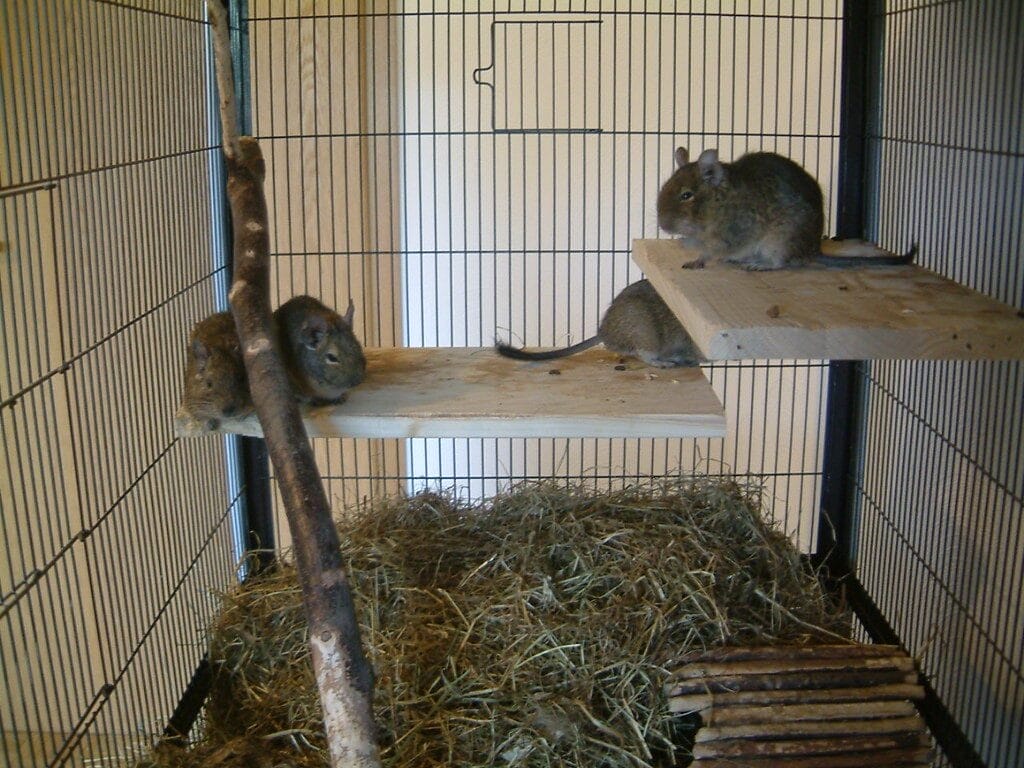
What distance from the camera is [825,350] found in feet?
5.92

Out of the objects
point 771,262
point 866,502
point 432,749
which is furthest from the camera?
point 866,502

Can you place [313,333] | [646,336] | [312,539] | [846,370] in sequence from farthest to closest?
[846,370] < [646,336] < [313,333] < [312,539]

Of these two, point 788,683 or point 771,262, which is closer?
point 788,683

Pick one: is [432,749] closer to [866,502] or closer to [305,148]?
[866,502]

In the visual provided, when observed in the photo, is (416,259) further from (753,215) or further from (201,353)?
(201,353)

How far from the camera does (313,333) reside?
228 centimetres

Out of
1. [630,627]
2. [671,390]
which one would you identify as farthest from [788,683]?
[671,390]

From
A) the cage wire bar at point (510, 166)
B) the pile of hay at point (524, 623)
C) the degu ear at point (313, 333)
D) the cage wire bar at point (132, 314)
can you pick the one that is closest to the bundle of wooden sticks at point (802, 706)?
the pile of hay at point (524, 623)

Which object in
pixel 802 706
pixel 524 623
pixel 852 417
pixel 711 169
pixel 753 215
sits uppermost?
pixel 711 169

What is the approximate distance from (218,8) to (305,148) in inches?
59.2

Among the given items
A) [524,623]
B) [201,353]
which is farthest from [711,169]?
[201,353]

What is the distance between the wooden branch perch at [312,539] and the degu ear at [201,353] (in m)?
0.11

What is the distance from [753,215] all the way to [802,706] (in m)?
1.12

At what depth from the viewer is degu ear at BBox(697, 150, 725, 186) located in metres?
2.59
